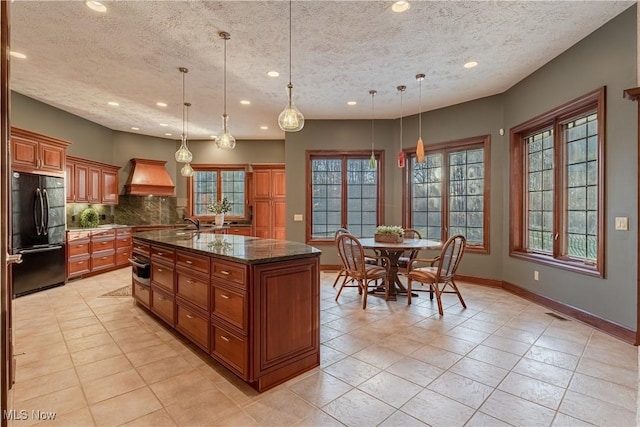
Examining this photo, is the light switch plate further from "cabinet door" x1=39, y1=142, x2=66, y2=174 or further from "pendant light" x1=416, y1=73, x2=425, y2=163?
"cabinet door" x1=39, y1=142, x2=66, y2=174

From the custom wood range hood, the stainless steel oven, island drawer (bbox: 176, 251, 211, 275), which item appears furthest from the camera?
the custom wood range hood

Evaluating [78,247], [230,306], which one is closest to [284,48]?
[230,306]

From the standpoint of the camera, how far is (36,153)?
457 centimetres

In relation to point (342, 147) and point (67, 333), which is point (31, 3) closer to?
point (67, 333)

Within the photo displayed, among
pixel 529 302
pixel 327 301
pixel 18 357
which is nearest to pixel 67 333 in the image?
pixel 18 357

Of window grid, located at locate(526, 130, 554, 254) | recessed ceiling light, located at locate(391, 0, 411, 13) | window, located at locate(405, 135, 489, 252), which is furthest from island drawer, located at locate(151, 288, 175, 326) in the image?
window grid, located at locate(526, 130, 554, 254)

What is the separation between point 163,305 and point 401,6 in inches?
143

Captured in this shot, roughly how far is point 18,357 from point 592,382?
14.8 ft

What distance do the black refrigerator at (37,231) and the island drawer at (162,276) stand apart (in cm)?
238

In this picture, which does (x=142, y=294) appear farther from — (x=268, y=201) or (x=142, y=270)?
(x=268, y=201)

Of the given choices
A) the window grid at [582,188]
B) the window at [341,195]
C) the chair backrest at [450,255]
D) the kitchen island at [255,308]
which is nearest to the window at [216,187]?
the window at [341,195]

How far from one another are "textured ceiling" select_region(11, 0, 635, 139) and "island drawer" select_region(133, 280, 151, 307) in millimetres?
2709

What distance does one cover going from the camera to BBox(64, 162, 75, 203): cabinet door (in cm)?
549
